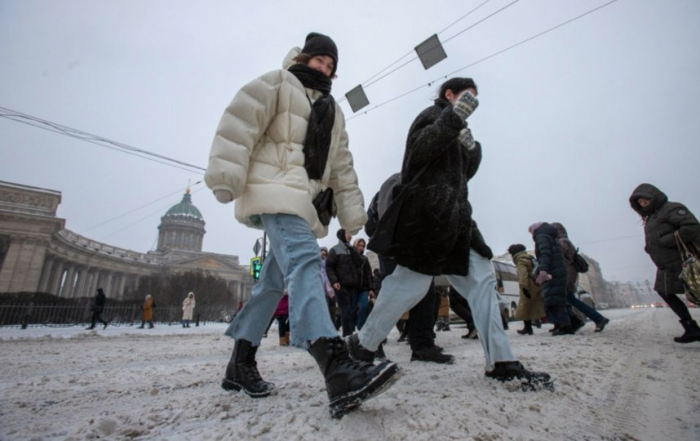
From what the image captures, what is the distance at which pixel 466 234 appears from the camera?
90.7 inches

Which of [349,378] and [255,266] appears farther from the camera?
[255,266]

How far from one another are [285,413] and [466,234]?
1548 millimetres

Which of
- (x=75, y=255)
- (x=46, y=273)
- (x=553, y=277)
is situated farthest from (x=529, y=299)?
(x=75, y=255)

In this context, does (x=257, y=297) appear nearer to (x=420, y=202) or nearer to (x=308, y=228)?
(x=308, y=228)

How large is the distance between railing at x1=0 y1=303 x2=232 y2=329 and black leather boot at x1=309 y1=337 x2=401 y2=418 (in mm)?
16754

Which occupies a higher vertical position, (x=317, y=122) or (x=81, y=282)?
(x=81, y=282)

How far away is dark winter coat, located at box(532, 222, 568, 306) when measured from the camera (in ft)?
17.6

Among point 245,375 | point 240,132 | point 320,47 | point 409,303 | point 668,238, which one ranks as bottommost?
A: point 245,375

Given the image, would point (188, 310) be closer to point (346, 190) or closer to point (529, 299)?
point (529, 299)

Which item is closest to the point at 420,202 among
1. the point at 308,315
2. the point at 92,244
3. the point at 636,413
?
the point at 308,315

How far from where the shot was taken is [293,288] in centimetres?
159

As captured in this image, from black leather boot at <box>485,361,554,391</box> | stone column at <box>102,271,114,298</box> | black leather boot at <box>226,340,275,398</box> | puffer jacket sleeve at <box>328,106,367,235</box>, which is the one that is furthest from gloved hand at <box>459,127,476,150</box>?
stone column at <box>102,271,114,298</box>

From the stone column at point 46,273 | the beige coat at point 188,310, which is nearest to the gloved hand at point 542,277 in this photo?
the beige coat at point 188,310

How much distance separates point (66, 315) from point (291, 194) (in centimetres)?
2208
